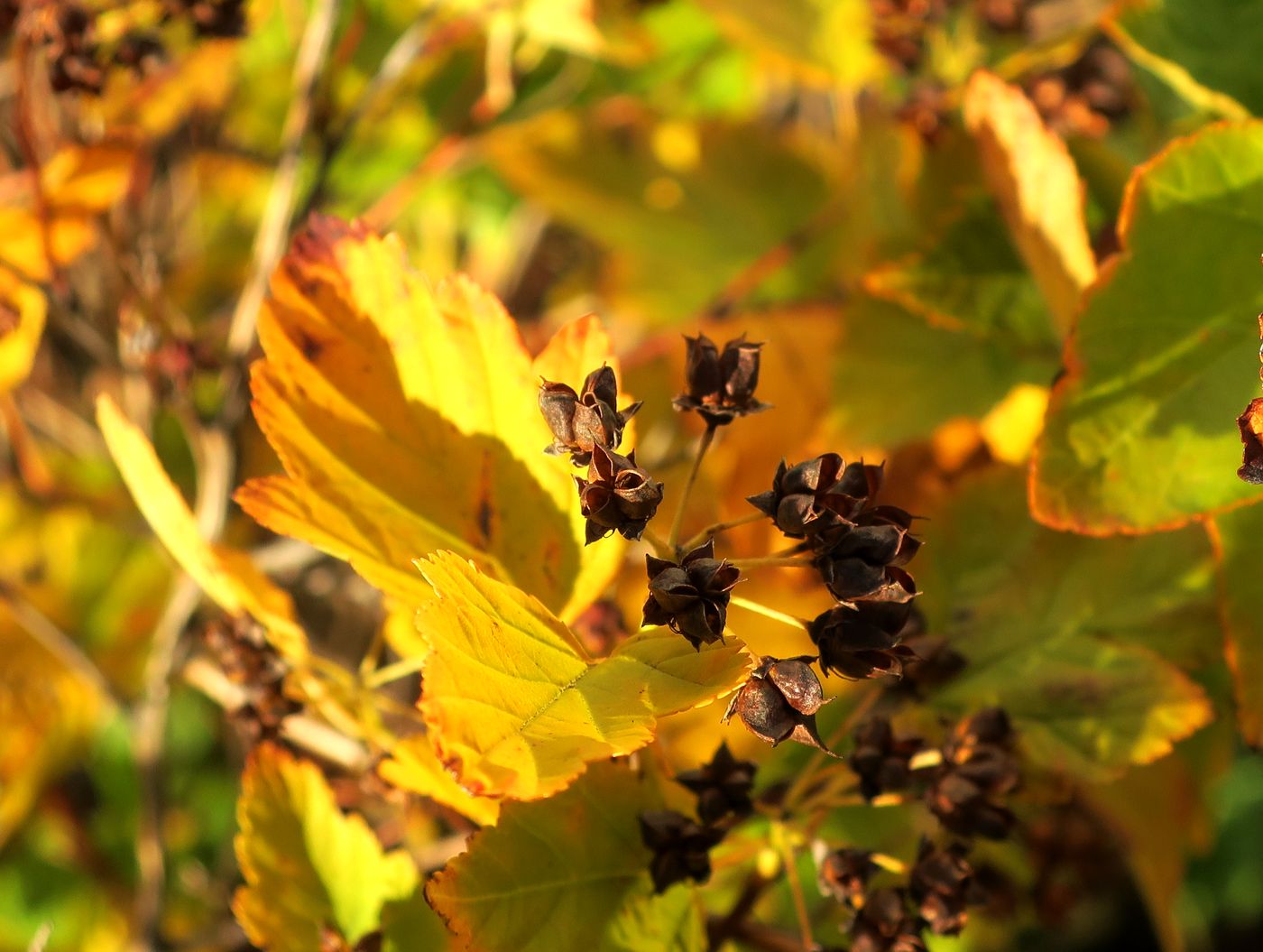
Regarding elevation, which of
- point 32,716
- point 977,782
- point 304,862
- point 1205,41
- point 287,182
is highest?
point 1205,41

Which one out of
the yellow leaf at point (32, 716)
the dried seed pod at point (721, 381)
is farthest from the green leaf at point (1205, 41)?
the yellow leaf at point (32, 716)

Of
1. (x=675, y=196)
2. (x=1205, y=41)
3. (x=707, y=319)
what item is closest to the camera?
(x=1205, y=41)

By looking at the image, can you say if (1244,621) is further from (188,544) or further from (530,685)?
(188,544)

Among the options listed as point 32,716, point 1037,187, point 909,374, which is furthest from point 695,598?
point 32,716

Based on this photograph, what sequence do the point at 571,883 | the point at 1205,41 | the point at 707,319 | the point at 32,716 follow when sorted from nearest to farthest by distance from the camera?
the point at 571,883 → the point at 1205,41 → the point at 707,319 → the point at 32,716

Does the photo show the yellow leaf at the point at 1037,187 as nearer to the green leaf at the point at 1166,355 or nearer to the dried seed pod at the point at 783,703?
the green leaf at the point at 1166,355

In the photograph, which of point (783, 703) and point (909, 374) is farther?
point (909, 374)
